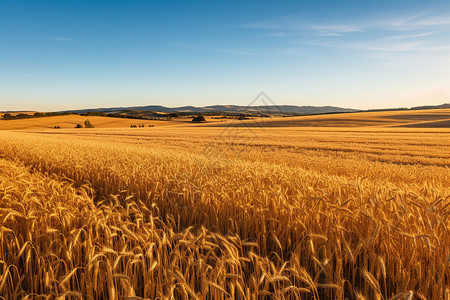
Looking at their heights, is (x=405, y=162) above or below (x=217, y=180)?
below

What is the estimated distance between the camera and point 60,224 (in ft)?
8.83

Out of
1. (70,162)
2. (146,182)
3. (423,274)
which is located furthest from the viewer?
(70,162)

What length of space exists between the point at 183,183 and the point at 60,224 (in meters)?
1.75

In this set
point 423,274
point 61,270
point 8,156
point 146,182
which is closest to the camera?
point 423,274

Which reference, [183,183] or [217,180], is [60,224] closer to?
[183,183]

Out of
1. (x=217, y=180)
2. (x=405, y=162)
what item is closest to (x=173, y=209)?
(x=217, y=180)

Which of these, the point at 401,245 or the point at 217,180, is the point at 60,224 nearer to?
the point at 217,180

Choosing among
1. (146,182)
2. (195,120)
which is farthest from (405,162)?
(195,120)

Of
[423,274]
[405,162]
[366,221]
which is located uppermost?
[366,221]

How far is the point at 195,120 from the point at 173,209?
223 ft

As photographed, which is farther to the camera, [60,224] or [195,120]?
[195,120]

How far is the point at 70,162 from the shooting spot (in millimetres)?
6762

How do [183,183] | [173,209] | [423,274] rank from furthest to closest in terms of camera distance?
[183,183] < [173,209] < [423,274]

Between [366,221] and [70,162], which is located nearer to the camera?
[366,221]
